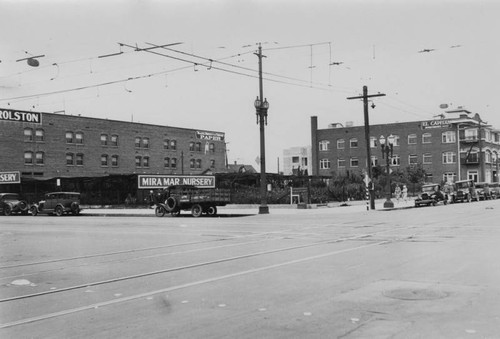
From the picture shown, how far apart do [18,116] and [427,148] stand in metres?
59.8

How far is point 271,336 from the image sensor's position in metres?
5.93

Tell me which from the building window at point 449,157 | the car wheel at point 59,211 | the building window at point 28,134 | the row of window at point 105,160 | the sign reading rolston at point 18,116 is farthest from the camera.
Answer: the building window at point 449,157

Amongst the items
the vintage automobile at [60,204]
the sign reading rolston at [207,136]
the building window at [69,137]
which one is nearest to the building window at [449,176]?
the sign reading rolston at [207,136]

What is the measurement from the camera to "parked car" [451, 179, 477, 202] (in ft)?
164

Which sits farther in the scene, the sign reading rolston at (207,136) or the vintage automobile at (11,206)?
the sign reading rolston at (207,136)

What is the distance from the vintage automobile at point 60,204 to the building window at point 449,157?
61451 mm

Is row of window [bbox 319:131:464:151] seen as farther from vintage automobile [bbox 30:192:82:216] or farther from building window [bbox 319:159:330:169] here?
vintage automobile [bbox 30:192:82:216]

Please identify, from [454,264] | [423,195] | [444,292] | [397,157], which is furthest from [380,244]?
[397,157]

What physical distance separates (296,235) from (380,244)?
4.16 m

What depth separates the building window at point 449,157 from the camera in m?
84.1

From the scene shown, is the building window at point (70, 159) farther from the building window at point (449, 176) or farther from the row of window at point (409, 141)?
the building window at point (449, 176)

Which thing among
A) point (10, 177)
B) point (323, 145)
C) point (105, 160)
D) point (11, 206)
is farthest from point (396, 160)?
point (11, 206)

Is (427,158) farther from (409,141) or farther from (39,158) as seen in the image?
(39,158)

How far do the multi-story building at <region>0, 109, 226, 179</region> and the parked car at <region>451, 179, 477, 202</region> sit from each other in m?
32.2
